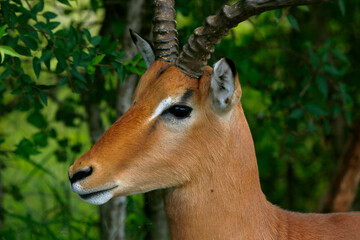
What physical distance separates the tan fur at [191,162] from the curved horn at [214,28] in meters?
0.08

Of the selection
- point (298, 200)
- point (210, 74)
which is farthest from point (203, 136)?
point (298, 200)

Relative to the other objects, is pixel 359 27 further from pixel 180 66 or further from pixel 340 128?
pixel 180 66

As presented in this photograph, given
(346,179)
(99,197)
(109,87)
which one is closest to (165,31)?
(99,197)

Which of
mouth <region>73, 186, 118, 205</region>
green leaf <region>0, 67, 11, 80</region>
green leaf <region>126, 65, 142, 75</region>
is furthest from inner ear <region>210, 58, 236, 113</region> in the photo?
green leaf <region>0, 67, 11, 80</region>

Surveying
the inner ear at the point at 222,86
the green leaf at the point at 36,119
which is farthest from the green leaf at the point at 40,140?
the inner ear at the point at 222,86

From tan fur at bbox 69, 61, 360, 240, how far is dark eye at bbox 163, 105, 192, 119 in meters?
0.04

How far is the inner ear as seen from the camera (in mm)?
2500

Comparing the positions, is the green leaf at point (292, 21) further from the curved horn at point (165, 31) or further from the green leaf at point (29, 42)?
the green leaf at point (29, 42)

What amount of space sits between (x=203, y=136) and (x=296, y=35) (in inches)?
192

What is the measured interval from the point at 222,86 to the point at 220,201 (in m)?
0.66

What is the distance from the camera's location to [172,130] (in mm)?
2607

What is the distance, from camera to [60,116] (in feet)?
16.6

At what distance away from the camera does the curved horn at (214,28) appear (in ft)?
7.93

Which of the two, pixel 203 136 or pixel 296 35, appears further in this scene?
pixel 296 35
